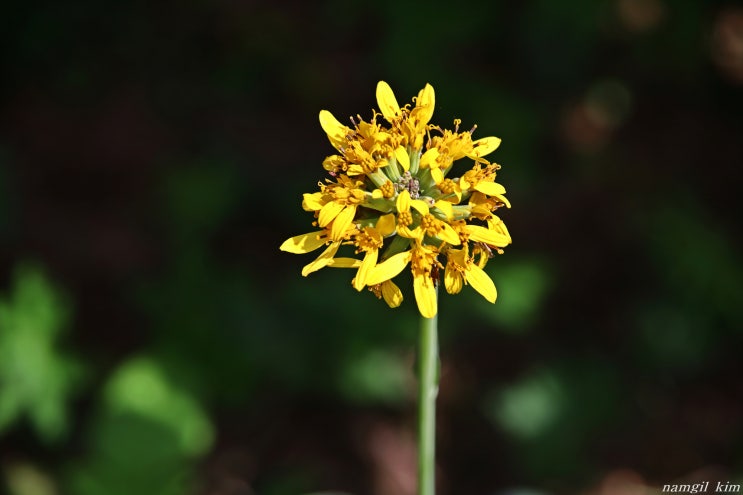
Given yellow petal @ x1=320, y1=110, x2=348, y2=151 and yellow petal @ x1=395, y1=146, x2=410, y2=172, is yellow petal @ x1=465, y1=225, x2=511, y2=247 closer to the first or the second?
yellow petal @ x1=395, y1=146, x2=410, y2=172

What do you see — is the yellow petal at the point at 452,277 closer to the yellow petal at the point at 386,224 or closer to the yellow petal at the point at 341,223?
the yellow petal at the point at 386,224

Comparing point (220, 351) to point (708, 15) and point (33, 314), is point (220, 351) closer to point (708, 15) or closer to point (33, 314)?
point (33, 314)

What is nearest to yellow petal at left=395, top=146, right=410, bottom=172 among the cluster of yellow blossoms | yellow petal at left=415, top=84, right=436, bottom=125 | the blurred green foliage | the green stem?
the cluster of yellow blossoms

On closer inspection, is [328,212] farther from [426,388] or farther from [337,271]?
[337,271]

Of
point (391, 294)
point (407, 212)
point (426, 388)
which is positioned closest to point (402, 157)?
point (407, 212)

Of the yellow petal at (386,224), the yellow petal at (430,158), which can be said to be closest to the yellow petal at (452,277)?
the yellow petal at (386,224)

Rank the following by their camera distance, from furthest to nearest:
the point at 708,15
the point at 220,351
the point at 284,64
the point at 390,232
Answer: the point at 284,64 → the point at 708,15 → the point at 220,351 → the point at 390,232

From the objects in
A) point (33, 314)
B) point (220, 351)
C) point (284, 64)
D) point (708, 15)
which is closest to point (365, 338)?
point (220, 351)
